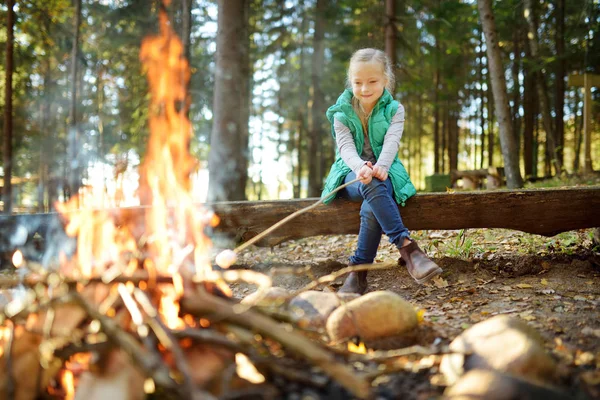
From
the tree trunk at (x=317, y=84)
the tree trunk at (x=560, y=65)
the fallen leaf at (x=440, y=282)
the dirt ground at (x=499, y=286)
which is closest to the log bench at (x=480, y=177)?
the tree trunk at (x=560, y=65)

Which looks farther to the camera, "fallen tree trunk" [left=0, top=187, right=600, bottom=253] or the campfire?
"fallen tree trunk" [left=0, top=187, right=600, bottom=253]

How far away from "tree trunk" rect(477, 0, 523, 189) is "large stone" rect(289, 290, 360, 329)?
269 inches

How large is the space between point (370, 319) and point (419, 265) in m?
1.20

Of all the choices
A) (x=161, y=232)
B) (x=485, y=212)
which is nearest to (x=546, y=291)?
(x=485, y=212)

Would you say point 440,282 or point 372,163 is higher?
point 372,163

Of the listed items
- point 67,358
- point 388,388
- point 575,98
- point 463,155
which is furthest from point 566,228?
point 463,155

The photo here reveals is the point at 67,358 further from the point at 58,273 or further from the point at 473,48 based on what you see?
the point at 473,48

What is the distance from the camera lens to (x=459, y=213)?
3.91m

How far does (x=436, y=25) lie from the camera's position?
10.7 m

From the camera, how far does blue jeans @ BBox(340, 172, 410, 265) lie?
342 cm

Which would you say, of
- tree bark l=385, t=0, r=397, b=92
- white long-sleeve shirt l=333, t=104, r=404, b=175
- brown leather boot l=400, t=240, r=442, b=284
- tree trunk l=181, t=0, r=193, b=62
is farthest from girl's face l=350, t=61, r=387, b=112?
tree trunk l=181, t=0, r=193, b=62

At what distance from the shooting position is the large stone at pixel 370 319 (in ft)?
7.34

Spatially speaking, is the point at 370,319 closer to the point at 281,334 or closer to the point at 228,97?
the point at 281,334

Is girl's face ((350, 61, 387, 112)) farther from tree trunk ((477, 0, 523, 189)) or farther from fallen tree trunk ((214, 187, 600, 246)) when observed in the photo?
tree trunk ((477, 0, 523, 189))
